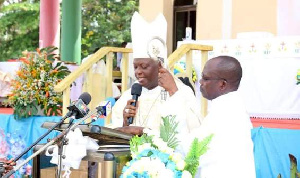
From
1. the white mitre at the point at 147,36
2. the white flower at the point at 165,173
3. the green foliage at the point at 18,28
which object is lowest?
the white flower at the point at 165,173

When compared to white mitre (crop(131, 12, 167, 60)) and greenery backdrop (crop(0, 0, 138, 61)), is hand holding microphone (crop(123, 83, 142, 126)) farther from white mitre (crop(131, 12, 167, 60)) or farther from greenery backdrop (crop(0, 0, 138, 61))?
greenery backdrop (crop(0, 0, 138, 61))

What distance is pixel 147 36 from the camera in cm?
426

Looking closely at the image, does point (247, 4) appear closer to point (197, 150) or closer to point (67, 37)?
point (67, 37)

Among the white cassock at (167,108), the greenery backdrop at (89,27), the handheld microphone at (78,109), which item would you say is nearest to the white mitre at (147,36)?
the white cassock at (167,108)

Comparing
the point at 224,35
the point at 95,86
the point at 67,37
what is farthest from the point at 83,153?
the point at 67,37

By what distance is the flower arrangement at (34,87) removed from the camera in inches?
256

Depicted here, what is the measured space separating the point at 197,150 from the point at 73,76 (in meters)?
3.70

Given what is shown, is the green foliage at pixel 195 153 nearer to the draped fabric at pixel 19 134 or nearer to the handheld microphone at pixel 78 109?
the handheld microphone at pixel 78 109

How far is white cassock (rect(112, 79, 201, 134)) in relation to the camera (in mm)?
3420

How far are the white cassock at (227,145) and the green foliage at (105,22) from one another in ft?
60.4

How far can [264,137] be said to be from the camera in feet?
16.9

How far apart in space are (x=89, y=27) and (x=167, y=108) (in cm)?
1856

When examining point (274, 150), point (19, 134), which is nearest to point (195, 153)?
point (274, 150)

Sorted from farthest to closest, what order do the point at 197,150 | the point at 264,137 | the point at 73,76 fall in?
the point at 73,76, the point at 264,137, the point at 197,150
